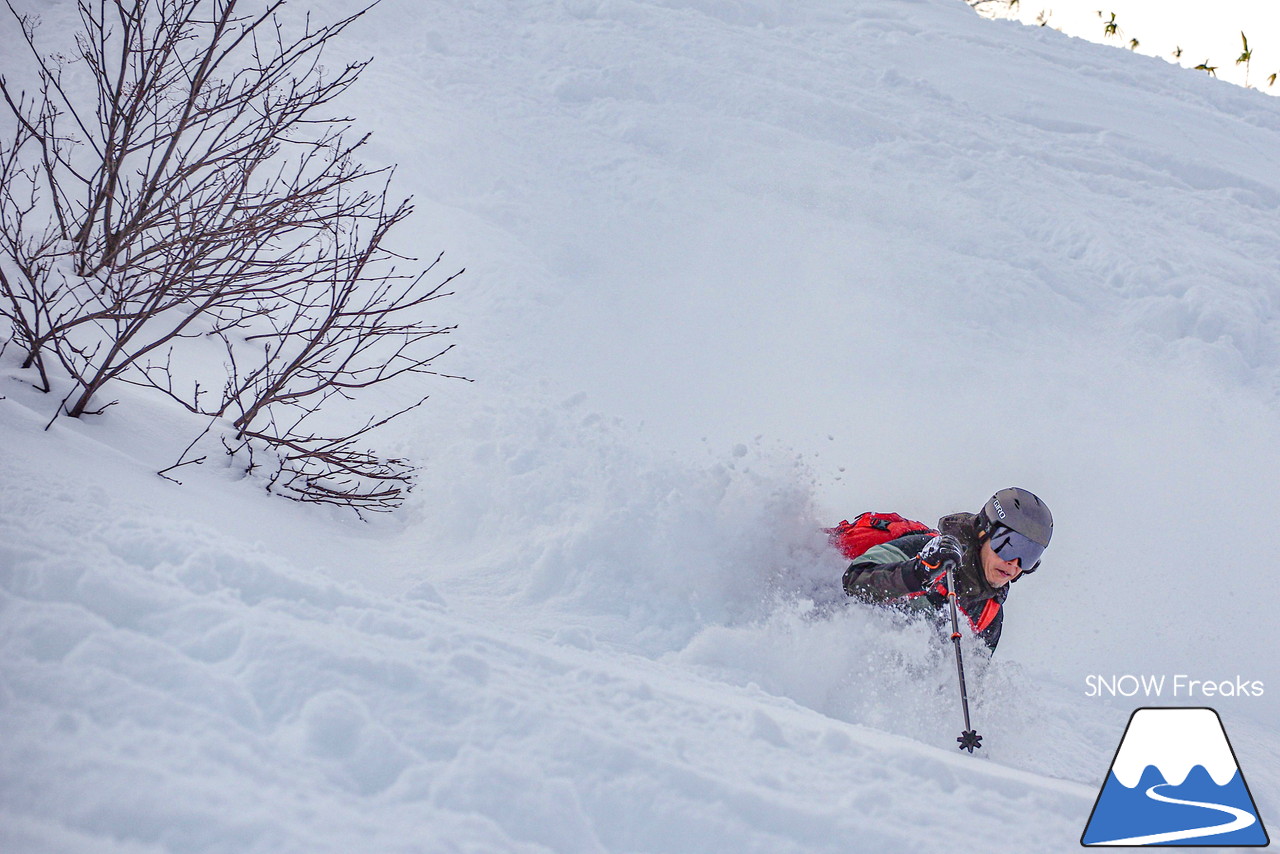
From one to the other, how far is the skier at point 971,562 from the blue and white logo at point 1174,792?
5.19 feet

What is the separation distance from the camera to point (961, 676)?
352cm

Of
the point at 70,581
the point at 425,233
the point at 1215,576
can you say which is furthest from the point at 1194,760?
the point at 425,233

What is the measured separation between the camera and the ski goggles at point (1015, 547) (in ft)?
13.6

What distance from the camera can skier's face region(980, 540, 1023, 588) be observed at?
422cm

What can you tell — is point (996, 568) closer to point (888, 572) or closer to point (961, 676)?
point (888, 572)

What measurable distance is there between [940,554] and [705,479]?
4.72ft

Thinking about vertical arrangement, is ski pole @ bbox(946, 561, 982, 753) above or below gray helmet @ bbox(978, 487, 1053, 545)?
below

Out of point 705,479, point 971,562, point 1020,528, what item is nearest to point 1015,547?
point 1020,528

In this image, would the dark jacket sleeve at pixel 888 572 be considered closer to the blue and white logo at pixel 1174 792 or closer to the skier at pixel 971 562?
the skier at pixel 971 562

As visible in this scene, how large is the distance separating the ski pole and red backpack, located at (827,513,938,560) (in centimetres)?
68

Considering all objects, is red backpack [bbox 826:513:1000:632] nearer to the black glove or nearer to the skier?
the skier

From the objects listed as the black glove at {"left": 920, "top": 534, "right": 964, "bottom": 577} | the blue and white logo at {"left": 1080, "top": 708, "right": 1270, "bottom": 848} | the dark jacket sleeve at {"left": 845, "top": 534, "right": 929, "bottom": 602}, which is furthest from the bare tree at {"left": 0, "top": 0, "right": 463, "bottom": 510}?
the blue and white logo at {"left": 1080, "top": 708, "right": 1270, "bottom": 848}

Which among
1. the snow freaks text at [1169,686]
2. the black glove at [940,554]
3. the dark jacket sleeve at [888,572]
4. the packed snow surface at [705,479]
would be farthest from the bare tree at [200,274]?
the snow freaks text at [1169,686]

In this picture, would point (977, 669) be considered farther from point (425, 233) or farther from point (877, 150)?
point (877, 150)
